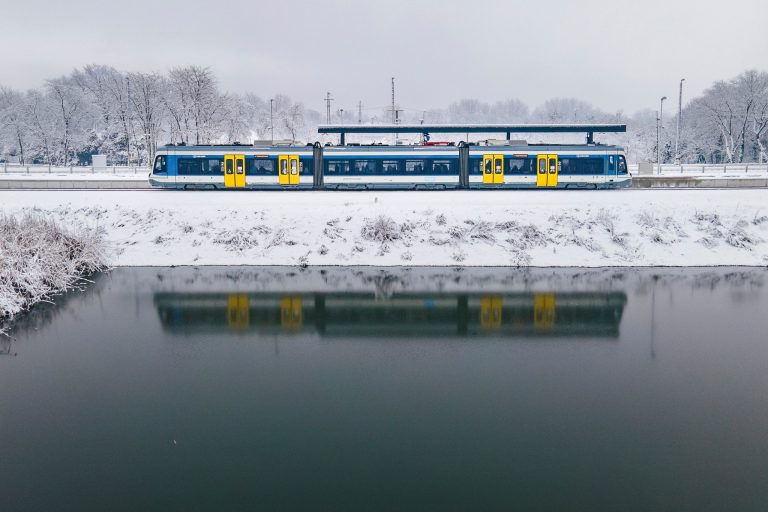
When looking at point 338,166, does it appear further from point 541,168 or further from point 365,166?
point 541,168

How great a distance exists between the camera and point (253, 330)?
694 inches

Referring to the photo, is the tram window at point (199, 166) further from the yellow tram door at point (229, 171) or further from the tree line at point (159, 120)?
the tree line at point (159, 120)

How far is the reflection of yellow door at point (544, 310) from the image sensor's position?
18089mm

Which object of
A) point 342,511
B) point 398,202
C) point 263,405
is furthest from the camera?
point 398,202

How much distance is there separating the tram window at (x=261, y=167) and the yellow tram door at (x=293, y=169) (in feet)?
3.68

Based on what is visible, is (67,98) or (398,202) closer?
(398,202)

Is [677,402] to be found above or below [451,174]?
below

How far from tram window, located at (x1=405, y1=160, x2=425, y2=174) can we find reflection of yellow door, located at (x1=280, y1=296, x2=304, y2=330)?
18.2 metres

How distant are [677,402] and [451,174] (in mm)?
26840

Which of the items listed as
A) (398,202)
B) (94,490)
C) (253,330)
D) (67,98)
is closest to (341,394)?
(94,490)

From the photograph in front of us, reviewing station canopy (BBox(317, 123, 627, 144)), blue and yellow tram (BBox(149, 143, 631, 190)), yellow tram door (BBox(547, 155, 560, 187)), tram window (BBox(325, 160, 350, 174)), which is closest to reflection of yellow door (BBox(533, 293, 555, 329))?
blue and yellow tram (BBox(149, 143, 631, 190))

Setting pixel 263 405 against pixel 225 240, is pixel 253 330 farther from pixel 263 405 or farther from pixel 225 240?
pixel 225 240

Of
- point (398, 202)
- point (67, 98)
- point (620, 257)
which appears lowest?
point (620, 257)

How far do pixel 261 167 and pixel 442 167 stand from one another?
11.5 metres
